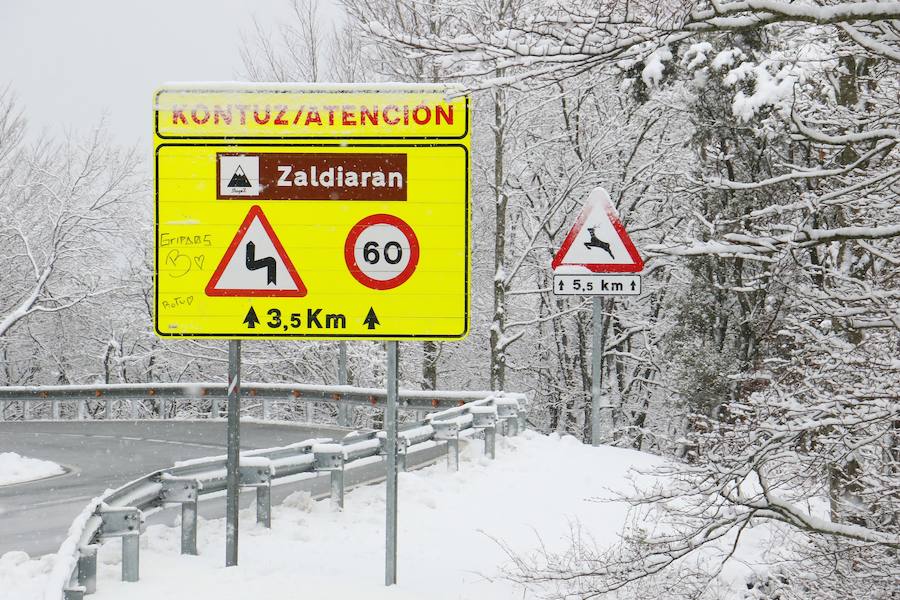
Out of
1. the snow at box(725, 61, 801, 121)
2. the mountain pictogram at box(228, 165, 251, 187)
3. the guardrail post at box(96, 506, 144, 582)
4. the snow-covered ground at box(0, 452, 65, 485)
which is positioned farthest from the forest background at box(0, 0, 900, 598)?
the snow-covered ground at box(0, 452, 65, 485)

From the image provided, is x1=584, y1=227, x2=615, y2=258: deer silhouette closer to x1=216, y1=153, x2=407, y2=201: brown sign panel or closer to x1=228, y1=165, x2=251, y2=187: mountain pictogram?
x1=216, y1=153, x2=407, y2=201: brown sign panel

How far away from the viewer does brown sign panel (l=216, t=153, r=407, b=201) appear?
813 centimetres

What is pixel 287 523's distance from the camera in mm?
10570

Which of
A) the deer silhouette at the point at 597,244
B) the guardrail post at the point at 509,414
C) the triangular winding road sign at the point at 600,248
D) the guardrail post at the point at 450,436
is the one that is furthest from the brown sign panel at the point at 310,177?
the guardrail post at the point at 509,414

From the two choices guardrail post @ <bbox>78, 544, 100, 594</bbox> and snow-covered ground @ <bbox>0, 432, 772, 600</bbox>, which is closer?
guardrail post @ <bbox>78, 544, 100, 594</bbox>

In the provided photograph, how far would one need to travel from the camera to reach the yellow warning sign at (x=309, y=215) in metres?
8.11

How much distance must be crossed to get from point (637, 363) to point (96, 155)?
18.2 metres

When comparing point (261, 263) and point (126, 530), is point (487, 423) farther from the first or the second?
point (126, 530)

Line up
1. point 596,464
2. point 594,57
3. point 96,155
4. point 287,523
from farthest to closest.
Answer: point 96,155 < point 596,464 < point 287,523 < point 594,57

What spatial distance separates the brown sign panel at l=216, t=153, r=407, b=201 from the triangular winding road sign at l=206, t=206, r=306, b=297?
0.19 m

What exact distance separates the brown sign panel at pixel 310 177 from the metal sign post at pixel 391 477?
1.11 meters

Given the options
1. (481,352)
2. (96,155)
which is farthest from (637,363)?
(96,155)

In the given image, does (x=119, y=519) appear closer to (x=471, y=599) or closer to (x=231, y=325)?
(x=231, y=325)

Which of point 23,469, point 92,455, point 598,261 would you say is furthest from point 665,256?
point 92,455
